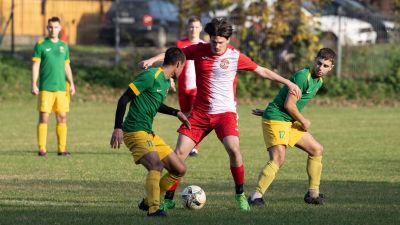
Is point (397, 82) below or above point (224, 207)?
below

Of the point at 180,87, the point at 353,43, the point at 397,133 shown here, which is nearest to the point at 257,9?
the point at 353,43

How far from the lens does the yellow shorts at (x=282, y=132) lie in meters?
10.7

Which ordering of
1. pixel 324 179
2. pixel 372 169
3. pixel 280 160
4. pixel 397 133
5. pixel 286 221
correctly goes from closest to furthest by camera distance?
pixel 286 221, pixel 280 160, pixel 324 179, pixel 372 169, pixel 397 133

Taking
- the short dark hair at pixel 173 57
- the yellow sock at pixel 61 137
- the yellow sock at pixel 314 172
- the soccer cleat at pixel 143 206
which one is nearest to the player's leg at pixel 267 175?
the yellow sock at pixel 314 172

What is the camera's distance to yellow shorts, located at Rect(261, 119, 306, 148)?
1072cm

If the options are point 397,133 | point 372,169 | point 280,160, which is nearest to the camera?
point 280,160

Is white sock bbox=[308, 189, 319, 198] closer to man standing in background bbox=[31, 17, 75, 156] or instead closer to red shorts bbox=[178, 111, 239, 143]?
red shorts bbox=[178, 111, 239, 143]

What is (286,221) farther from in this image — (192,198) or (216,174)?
(216,174)

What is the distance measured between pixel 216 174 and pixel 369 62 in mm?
17207

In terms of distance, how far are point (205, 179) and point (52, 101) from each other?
4.15 meters

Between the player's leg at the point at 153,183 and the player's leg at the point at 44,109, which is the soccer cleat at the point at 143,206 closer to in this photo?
the player's leg at the point at 153,183

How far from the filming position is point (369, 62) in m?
30.2

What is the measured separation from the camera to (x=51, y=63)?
1648 centimetres

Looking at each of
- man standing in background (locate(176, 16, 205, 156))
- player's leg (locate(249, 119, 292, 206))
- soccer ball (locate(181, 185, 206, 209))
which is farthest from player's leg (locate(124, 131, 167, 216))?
man standing in background (locate(176, 16, 205, 156))
